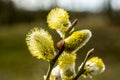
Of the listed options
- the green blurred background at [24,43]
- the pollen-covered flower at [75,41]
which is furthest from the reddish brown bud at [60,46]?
the green blurred background at [24,43]

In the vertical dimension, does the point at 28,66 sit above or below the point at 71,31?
below

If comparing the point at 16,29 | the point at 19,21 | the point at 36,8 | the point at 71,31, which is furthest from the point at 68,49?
the point at 36,8

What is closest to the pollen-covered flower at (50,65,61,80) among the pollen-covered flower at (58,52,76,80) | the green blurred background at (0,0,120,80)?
the pollen-covered flower at (58,52,76,80)

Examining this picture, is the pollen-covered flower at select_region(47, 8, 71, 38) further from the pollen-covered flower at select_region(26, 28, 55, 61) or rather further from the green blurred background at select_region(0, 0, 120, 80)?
the green blurred background at select_region(0, 0, 120, 80)

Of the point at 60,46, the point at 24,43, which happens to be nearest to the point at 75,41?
the point at 60,46

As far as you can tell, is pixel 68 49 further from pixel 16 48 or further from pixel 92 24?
pixel 92 24

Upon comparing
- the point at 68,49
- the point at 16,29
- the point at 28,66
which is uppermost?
the point at 68,49

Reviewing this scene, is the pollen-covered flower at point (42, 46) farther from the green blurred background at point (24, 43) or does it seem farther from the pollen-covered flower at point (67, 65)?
the green blurred background at point (24, 43)
